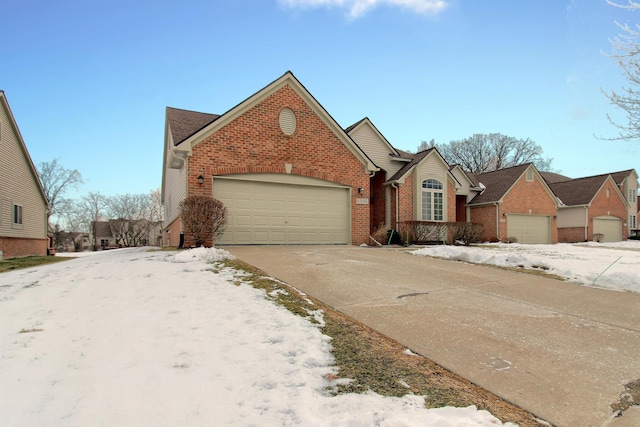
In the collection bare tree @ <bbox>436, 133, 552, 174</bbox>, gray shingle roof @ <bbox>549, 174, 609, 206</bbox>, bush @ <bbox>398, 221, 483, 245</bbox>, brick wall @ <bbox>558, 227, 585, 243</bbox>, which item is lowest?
brick wall @ <bbox>558, 227, 585, 243</bbox>

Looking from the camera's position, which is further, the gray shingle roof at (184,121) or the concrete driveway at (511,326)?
the gray shingle roof at (184,121)

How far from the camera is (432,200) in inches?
715

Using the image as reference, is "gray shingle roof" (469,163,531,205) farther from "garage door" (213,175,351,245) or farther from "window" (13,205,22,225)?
"window" (13,205,22,225)

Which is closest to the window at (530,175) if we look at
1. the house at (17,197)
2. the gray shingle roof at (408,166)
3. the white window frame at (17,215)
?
the gray shingle roof at (408,166)

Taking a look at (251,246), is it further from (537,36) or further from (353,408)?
(537,36)

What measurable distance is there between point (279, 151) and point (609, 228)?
2995 centimetres

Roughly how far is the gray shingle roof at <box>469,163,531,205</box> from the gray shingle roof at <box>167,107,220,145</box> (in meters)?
17.1

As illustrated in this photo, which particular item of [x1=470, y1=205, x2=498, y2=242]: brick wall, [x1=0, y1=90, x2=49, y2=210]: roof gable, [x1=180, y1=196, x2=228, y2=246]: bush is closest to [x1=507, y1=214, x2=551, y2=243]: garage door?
[x1=470, y1=205, x2=498, y2=242]: brick wall

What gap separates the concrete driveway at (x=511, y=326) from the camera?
255 cm

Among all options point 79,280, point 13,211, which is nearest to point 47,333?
point 79,280

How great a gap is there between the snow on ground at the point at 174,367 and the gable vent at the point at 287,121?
877 centimetres

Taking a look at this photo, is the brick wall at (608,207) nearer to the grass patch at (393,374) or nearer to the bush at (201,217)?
the bush at (201,217)

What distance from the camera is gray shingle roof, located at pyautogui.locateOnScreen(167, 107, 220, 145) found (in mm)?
13086

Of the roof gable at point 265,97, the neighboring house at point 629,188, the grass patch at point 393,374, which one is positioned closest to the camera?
the grass patch at point 393,374
